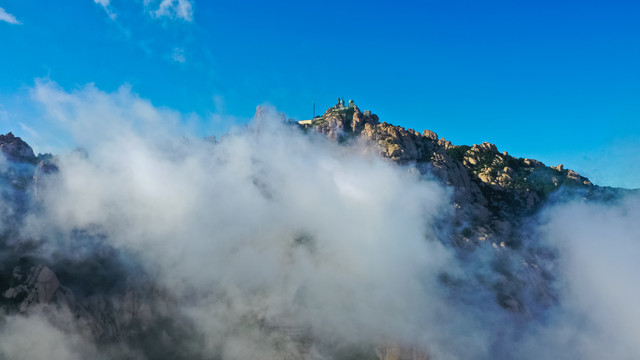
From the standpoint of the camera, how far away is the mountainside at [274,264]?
3194 inches

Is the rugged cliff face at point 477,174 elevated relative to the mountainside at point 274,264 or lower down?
elevated

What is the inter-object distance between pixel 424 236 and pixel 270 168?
42363mm

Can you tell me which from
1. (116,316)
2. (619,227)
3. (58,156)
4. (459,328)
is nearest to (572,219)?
(619,227)

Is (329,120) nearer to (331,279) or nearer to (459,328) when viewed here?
(331,279)

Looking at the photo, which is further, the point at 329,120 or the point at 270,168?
the point at 329,120

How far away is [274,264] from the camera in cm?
9656

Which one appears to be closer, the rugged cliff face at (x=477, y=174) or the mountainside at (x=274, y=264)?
the mountainside at (x=274, y=264)

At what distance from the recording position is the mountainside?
266 ft

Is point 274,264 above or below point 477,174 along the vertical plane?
below

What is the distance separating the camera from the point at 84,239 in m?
88.9

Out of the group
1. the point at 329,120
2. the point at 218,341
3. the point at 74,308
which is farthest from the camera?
the point at 329,120

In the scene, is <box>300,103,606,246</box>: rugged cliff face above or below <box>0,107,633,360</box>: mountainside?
above

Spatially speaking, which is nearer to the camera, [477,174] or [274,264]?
[274,264]

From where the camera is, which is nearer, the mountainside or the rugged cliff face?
the mountainside
